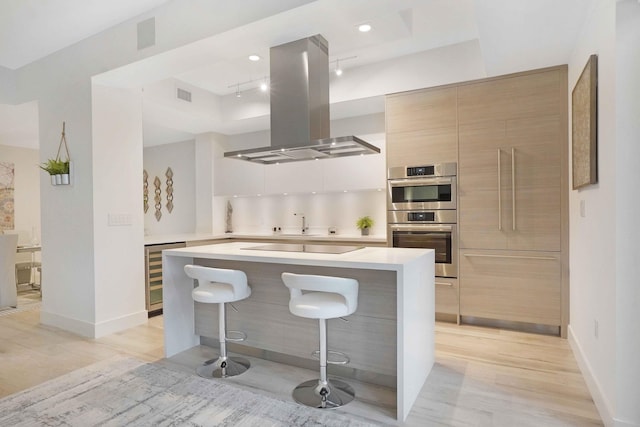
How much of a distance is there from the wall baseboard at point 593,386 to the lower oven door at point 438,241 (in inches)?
46.8

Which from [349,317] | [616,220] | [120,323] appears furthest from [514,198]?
[120,323]

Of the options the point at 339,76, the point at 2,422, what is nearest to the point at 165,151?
the point at 339,76

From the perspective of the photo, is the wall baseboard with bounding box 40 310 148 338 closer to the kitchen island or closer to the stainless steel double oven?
the kitchen island

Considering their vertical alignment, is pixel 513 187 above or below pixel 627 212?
above

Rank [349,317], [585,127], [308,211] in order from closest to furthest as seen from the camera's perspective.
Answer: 1. [585,127]
2. [349,317]
3. [308,211]

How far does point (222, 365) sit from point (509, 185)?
3.05 m

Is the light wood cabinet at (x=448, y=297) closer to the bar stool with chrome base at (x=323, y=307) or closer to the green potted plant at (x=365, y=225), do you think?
the green potted plant at (x=365, y=225)

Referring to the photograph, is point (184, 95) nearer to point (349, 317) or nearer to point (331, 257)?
point (331, 257)

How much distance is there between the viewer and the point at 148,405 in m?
2.33

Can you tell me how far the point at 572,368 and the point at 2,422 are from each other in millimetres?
3777

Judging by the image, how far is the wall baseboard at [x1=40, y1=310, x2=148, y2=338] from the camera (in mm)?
3656

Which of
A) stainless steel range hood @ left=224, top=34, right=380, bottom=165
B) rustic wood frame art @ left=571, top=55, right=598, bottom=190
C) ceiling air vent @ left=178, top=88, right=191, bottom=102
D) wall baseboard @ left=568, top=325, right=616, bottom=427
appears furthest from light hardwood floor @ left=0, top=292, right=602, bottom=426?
ceiling air vent @ left=178, top=88, right=191, bottom=102

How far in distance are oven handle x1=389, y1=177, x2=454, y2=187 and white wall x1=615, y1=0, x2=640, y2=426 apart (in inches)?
78.3

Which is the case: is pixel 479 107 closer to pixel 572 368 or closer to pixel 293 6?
pixel 293 6
